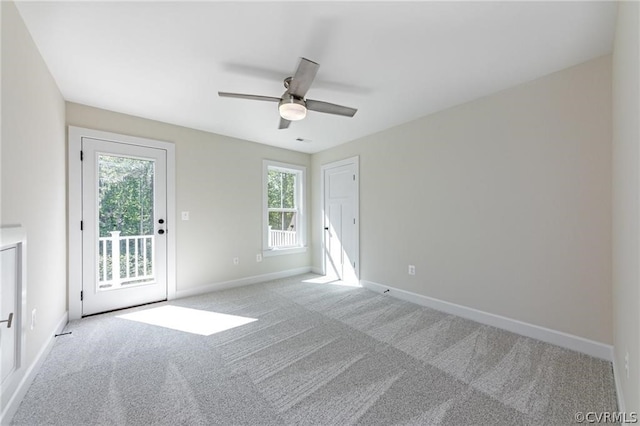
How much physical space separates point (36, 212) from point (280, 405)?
230 cm

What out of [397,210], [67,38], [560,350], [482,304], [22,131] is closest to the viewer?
[22,131]

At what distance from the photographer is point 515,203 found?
2461 mm

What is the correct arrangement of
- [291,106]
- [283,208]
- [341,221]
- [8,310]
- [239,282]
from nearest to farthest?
[8,310], [291,106], [239,282], [341,221], [283,208]

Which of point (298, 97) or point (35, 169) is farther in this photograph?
point (298, 97)

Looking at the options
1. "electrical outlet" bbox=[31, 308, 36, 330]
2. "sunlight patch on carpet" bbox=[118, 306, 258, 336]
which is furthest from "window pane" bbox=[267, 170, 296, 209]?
"electrical outlet" bbox=[31, 308, 36, 330]

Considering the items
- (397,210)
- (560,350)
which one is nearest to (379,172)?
(397,210)

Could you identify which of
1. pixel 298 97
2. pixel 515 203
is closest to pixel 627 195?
pixel 515 203

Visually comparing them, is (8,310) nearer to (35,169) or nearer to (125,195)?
(35,169)

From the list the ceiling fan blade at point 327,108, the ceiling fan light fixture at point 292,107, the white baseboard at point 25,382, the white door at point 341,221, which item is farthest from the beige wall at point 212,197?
the ceiling fan blade at point 327,108

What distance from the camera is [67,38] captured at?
182 cm

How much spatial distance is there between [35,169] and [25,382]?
1.48 meters

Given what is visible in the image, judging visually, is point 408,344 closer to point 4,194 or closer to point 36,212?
point 4,194

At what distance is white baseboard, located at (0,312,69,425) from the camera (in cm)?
140

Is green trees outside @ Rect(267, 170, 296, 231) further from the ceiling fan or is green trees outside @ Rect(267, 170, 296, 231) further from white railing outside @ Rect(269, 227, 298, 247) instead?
the ceiling fan
